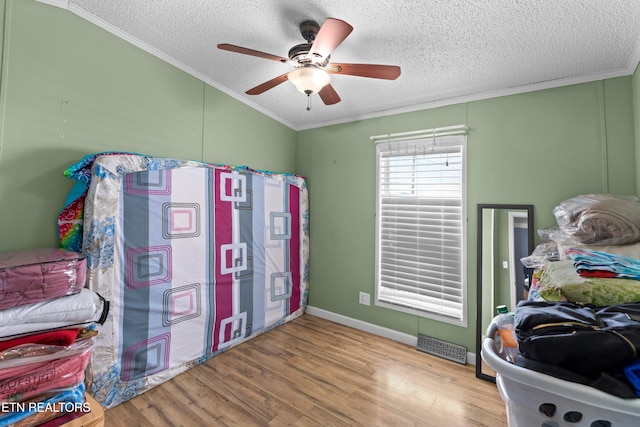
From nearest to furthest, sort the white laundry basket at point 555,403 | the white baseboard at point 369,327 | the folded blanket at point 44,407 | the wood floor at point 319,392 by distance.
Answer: the white laundry basket at point 555,403, the folded blanket at point 44,407, the wood floor at point 319,392, the white baseboard at point 369,327

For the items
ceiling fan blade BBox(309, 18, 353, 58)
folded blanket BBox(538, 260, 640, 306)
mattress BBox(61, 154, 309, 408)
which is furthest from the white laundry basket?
mattress BBox(61, 154, 309, 408)

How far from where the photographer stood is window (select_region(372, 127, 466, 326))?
7.84ft

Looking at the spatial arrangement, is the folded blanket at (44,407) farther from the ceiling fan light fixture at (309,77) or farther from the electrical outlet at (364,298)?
the electrical outlet at (364,298)

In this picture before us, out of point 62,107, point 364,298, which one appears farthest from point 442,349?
point 62,107

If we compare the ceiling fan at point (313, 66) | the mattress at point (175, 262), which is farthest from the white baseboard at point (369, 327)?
the ceiling fan at point (313, 66)

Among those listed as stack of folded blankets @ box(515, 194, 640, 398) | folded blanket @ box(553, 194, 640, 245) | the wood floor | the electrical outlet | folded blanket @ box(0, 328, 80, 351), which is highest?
folded blanket @ box(553, 194, 640, 245)

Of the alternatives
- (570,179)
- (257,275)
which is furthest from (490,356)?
(257,275)

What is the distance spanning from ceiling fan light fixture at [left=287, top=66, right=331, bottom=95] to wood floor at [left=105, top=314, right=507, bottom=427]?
2.10 meters

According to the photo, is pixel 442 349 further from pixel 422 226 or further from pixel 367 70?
pixel 367 70

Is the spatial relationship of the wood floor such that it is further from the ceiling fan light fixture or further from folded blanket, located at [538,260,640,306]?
the ceiling fan light fixture

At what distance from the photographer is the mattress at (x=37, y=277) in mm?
1125

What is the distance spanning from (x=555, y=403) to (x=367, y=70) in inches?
64.6

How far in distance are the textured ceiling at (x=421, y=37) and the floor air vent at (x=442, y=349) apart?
227cm

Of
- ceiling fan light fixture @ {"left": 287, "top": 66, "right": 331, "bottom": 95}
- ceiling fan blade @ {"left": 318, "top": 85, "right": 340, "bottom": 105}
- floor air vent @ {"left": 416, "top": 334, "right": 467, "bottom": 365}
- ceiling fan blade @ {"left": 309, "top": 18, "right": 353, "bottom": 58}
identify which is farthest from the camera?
floor air vent @ {"left": 416, "top": 334, "right": 467, "bottom": 365}
